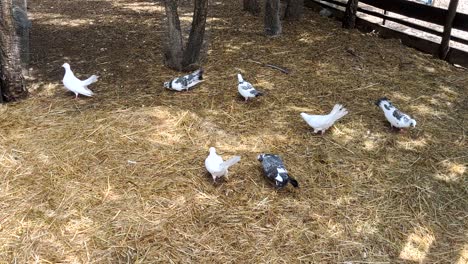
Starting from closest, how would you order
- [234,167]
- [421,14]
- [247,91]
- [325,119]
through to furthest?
1. [234,167]
2. [325,119]
3. [247,91]
4. [421,14]

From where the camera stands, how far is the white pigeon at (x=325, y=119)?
431 centimetres

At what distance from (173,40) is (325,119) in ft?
9.16

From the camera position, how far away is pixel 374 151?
430cm

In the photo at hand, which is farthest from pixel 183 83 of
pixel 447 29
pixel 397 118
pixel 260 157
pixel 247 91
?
pixel 447 29

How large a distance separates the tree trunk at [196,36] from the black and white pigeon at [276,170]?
2.84 m

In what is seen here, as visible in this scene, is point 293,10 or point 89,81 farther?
point 293,10

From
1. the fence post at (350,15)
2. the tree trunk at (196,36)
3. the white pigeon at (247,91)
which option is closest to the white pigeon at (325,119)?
the white pigeon at (247,91)

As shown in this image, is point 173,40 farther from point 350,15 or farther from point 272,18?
point 350,15

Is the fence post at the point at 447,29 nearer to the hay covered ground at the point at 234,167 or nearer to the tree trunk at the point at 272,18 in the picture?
the hay covered ground at the point at 234,167

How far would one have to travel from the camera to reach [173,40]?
6.03 meters

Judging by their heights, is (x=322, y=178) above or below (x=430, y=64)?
below

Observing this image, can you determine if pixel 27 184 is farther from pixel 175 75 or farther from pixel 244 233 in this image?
pixel 175 75

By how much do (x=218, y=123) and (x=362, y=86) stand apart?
89.0 inches

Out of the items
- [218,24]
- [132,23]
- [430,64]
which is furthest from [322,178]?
[132,23]
